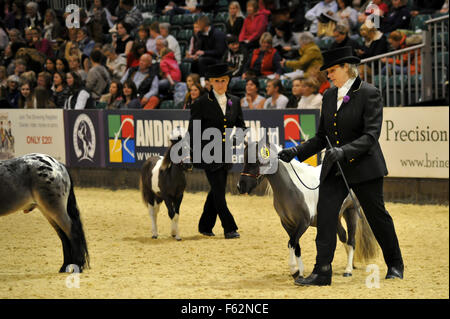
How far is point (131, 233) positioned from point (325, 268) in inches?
158

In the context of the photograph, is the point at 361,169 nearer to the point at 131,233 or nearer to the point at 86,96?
the point at 131,233

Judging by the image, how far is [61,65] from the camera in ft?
41.1

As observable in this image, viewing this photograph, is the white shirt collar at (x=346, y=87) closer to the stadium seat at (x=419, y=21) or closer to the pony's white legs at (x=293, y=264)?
the pony's white legs at (x=293, y=264)

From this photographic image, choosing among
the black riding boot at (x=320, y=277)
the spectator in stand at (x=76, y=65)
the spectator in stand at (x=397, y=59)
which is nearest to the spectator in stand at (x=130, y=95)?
the spectator in stand at (x=76, y=65)

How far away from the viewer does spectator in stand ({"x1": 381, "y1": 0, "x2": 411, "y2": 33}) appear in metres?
12.7

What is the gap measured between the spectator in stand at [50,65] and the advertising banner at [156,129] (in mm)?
1511

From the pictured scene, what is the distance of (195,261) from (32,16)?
4.94 metres

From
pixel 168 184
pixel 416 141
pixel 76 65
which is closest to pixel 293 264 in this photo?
pixel 168 184

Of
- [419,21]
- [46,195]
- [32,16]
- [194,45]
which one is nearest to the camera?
[46,195]

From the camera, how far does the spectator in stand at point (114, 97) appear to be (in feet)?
45.5

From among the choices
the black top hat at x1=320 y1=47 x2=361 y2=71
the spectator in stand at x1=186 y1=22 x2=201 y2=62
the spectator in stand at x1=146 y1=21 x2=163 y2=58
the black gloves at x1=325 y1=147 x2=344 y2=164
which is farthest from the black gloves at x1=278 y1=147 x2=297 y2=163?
the spectator in stand at x1=146 y1=21 x2=163 y2=58

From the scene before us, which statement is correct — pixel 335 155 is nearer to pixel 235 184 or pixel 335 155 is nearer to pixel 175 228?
pixel 175 228

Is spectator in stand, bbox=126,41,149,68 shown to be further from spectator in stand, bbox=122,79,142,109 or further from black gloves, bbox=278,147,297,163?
black gloves, bbox=278,147,297,163

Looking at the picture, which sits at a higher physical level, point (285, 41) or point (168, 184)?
point (285, 41)
